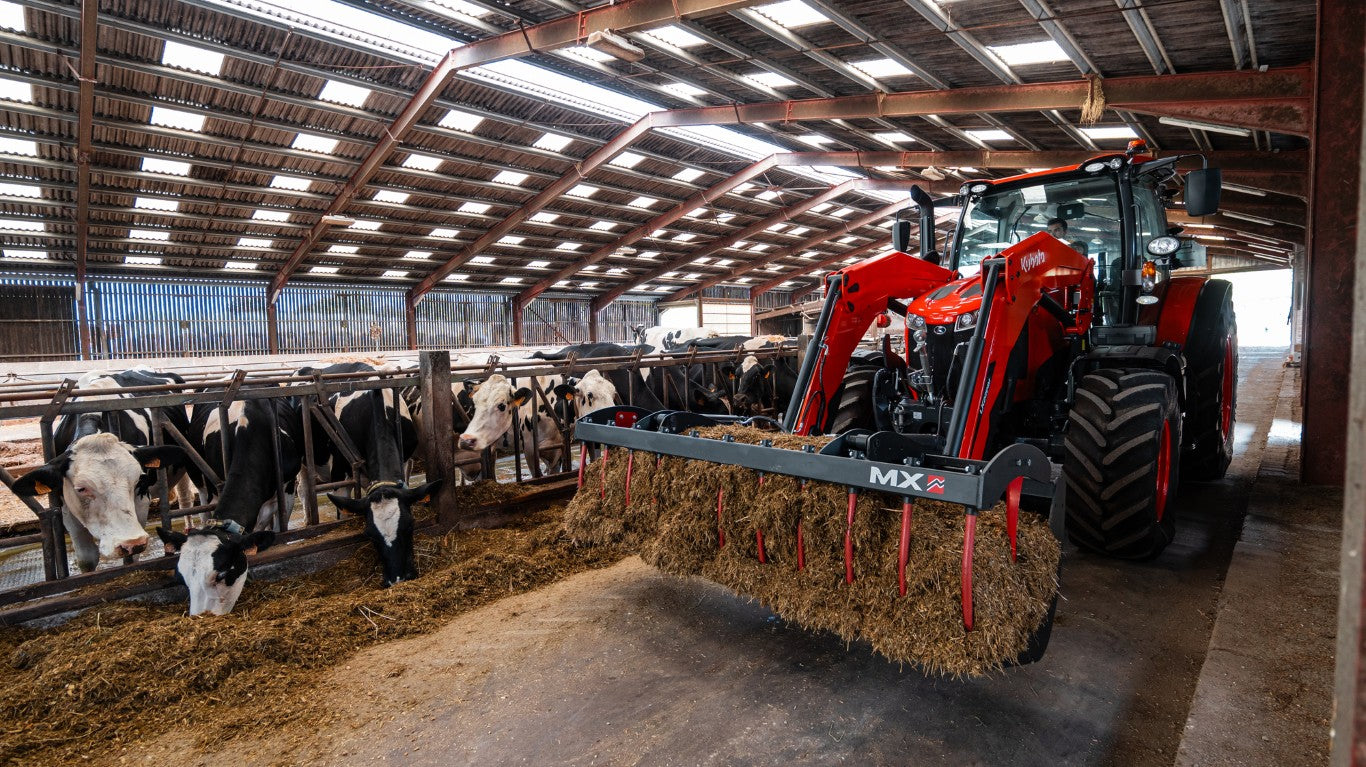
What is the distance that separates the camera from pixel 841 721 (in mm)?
2537

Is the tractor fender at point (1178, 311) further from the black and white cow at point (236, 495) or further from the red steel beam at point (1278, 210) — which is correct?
the red steel beam at point (1278, 210)

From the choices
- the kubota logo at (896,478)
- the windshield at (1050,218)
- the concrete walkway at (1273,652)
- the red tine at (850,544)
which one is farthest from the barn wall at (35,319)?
the concrete walkway at (1273,652)

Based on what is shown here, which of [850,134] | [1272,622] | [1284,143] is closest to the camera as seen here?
[1272,622]

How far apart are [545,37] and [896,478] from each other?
8.30 metres

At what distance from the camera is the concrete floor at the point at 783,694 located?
234cm

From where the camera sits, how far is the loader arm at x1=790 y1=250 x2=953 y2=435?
383 centimetres

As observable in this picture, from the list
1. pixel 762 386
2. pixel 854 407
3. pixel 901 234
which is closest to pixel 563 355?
pixel 762 386

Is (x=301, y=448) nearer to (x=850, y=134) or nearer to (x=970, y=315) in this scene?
(x=970, y=315)

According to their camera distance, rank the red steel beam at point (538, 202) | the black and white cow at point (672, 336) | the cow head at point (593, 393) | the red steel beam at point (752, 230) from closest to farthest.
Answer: the cow head at point (593, 393) < the red steel beam at point (538, 202) < the black and white cow at point (672, 336) < the red steel beam at point (752, 230)

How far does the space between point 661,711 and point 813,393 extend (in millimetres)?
1970

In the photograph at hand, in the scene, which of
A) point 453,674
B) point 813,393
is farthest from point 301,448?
point 813,393

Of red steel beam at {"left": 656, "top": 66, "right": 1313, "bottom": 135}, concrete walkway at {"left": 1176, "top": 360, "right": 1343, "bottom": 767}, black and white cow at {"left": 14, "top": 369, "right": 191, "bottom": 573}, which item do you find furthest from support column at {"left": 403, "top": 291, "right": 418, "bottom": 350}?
concrete walkway at {"left": 1176, "top": 360, "right": 1343, "bottom": 767}

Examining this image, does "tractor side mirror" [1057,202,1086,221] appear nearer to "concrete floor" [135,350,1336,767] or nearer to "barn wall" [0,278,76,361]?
"concrete floor" [135,350,1336,767]

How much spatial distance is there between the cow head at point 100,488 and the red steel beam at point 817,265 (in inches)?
1052
